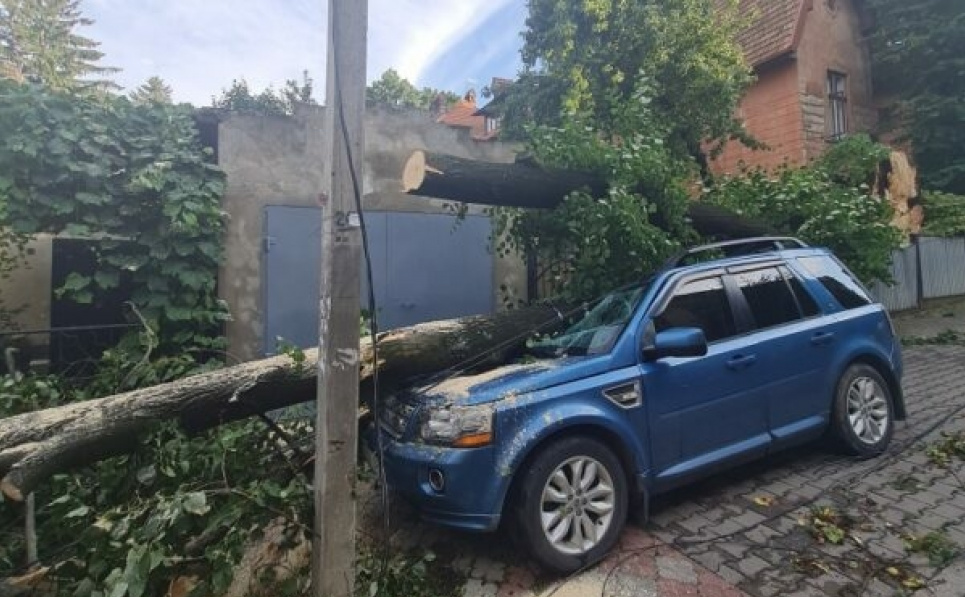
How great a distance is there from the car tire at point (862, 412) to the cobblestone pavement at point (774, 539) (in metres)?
0.13

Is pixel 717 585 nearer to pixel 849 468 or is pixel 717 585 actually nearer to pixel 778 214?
pixel 849 468

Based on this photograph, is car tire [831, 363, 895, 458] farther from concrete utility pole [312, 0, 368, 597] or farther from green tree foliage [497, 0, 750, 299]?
concrete utility pole [312, 0, 368, 597]

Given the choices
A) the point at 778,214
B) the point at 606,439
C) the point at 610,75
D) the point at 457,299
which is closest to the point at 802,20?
the point at 610,75

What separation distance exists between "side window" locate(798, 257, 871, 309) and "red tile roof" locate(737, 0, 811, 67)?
1183cm

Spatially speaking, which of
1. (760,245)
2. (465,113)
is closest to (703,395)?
(760,245)

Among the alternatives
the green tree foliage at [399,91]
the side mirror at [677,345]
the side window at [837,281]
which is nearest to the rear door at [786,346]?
the side window at [837,281]

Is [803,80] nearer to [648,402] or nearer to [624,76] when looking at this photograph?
[624,76]

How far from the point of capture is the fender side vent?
11.1 feet

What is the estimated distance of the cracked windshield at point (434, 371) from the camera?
284 centimetres

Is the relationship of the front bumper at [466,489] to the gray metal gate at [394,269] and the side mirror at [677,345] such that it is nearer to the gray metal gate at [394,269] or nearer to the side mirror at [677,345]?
the side mirror at [677,345]

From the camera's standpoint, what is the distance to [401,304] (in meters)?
7.59

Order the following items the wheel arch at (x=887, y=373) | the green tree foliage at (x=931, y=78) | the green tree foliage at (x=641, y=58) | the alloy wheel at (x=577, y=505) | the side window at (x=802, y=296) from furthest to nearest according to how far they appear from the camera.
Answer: the green tree foliage at (x=931, y=78) < the green tree foliage at (x=641, y=58) < the wheel arch at (x=887, y=373) < the side window at (x=802, y=296) < the alloy wheel at (x=577, y=505)

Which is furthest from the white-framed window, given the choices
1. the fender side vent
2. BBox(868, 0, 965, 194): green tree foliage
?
the fender side vent

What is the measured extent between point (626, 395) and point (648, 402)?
17cm
